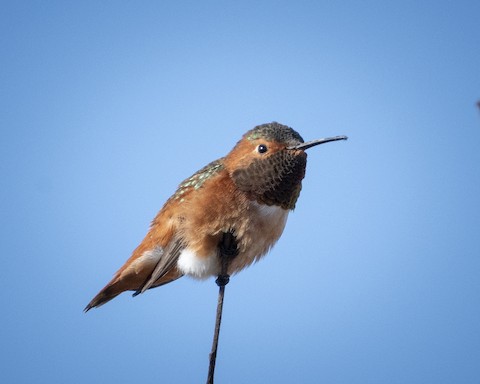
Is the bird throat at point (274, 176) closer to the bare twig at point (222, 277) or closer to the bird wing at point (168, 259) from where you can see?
the bare twig at point (222, 277)

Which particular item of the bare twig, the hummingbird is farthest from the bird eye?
the bare twig

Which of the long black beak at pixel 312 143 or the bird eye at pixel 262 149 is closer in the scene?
the long black beak at pixel 312 143

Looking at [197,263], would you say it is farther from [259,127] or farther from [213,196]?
[259,127]

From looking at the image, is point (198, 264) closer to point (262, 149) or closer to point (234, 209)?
point (234, 209)

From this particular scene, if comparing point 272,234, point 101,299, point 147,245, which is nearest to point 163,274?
point 147,245

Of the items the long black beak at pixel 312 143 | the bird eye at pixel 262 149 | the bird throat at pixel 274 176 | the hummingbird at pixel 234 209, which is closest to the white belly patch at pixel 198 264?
the hummingbird at pixel 234 209

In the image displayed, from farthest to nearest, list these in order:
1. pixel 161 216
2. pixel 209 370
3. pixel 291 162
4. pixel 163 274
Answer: pixel 161 216
pixel 163 274
pixel 291 162
pixel 209 370

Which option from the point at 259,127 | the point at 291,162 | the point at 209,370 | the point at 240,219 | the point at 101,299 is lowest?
the point at 209,370

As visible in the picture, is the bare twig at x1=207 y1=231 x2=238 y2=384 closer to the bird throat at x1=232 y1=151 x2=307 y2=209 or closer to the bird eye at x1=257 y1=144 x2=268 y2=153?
the bird throat at x1=232 y1=151 x2=307 y2=209

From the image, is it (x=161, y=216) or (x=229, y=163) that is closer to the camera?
(x=229, y=163)
